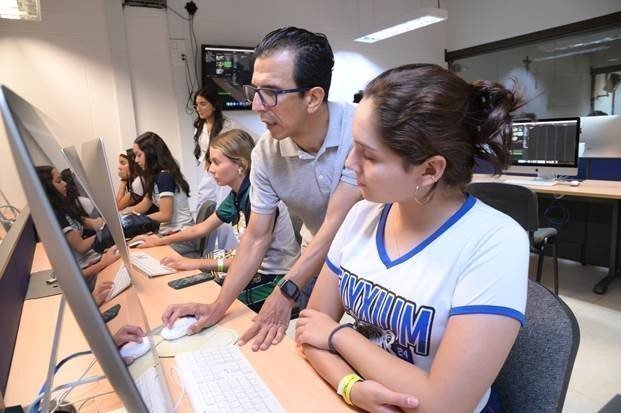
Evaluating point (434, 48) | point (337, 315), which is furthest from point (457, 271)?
point (434, 48)

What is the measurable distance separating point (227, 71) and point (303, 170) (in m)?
3.45

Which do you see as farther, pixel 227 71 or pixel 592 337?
pixel 227 71

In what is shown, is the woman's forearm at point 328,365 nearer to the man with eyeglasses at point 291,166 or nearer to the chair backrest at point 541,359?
the man with eyeglasses at point 291,166

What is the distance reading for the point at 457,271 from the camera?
0.76 meters

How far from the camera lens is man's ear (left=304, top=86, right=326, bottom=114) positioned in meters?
1.20

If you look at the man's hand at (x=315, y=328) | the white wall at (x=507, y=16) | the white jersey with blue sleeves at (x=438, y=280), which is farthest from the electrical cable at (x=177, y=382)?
the white wall at (x=507, y=16)

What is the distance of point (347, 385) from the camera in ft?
2.56

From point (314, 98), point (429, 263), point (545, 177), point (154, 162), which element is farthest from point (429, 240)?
point (545, 177)

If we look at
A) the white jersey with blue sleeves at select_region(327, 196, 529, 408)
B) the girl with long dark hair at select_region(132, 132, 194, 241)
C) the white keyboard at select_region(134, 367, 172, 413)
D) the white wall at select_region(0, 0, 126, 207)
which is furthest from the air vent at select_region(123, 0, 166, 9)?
the white keyboard at select_region(134, 367, 172, 413)

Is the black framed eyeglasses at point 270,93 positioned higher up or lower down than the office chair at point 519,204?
higher up

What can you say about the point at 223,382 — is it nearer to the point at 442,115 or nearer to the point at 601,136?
the point at 442,115

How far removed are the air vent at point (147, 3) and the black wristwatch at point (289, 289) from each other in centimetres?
387

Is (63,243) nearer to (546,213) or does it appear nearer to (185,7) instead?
(546,213)

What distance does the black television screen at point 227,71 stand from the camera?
169 inches
